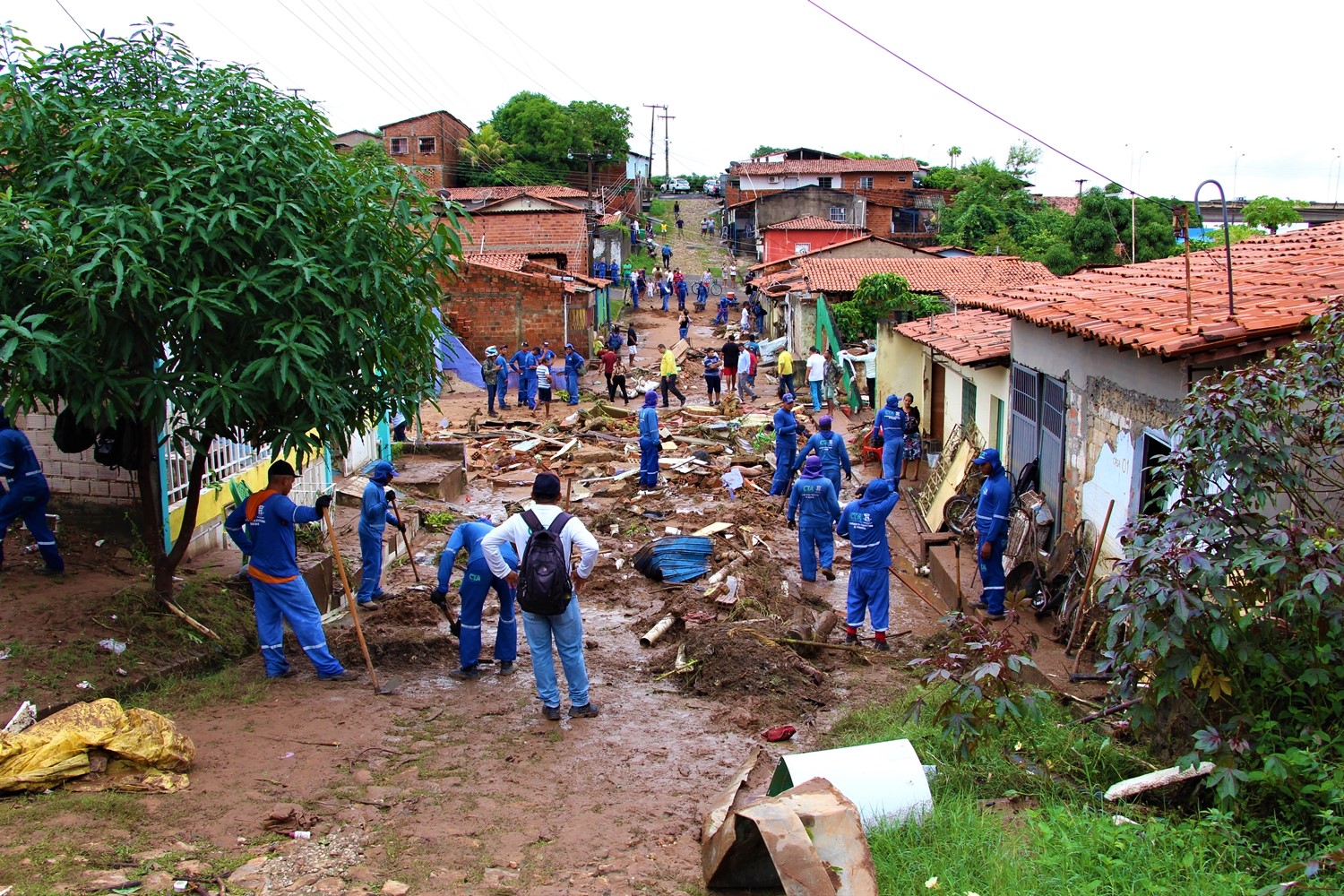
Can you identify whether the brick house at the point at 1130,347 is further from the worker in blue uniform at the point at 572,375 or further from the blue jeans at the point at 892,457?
the worker in blue uniform at the point at 572,375

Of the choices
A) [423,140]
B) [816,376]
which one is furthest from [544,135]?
[816,376]

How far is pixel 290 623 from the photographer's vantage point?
8.02m

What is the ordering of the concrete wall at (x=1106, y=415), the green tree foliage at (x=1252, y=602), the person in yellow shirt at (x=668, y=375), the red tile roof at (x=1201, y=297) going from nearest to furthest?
the green tree foliage at (x=1252, y=602), the red tile roof at (x=1201, y=297), the concrete wall at (x=1106, y=415), the person in yellow shirt at (x=668, y=375)

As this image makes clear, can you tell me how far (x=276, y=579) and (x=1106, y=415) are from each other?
761cm

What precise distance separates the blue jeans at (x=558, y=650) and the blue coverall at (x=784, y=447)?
8322 mm

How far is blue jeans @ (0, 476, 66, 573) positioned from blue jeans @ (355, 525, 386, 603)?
2.97 metres

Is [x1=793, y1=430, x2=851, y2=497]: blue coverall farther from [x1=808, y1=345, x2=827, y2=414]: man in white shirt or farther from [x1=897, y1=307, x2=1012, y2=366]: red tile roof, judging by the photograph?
[x1=808, y1=345, x2=827, y2=414]: man in white shirt

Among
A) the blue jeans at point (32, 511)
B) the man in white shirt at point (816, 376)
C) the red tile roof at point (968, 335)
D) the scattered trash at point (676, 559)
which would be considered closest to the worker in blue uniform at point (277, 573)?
the blue jeans at point (32, 511)

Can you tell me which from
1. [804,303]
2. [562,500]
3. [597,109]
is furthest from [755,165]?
[562,500]

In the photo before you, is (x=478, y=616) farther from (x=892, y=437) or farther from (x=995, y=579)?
(x=892, y=437)

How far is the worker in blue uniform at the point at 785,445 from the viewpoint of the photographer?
597 inches

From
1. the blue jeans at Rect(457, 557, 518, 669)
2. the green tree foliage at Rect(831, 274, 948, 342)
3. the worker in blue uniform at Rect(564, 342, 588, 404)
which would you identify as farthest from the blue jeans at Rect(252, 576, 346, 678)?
the green tree foliage at Rect(831, 274, 948, 342)

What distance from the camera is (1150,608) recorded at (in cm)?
521

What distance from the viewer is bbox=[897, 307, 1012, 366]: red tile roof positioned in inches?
531
